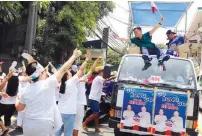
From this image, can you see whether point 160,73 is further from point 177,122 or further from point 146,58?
point 177,122

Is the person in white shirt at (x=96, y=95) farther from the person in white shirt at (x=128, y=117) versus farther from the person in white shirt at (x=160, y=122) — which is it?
the person in white shirt at (x=160, y=122)

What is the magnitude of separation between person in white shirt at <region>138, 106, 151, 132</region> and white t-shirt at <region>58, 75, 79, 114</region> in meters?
1.38

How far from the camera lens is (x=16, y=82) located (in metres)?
7.64

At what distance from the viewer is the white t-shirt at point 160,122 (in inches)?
250

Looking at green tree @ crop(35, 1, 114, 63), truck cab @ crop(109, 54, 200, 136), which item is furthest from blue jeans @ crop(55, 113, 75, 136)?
green tree @ crop(35, 1, 114, 63)

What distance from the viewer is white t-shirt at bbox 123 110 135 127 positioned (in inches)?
257

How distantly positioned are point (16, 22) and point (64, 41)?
2624 millimetres

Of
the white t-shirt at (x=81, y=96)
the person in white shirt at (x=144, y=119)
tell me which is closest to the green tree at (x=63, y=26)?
the white t-shirt at (x=81, y=96)

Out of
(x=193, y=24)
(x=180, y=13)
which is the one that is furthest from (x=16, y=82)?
(x=193, y=24)

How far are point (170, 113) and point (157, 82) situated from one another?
676 mm

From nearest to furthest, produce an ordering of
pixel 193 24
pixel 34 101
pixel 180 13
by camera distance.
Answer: pixel 34 101, pixel 180 13, pixel 193 24

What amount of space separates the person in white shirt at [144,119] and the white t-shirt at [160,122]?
138 mm

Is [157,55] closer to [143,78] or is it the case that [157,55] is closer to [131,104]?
[143,78]

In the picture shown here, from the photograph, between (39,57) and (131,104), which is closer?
(131,104)
